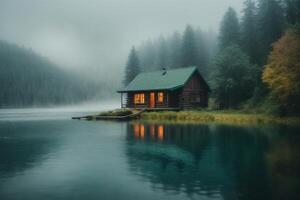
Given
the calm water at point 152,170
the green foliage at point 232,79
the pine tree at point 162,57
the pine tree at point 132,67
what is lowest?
the calm water at point 152,170

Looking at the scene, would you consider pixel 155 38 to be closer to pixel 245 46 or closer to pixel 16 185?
pixel 245 46

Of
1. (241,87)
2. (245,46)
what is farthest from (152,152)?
(245,46)

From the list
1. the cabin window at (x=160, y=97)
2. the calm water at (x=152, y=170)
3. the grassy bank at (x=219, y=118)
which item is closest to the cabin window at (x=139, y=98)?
the cabin window at (x=160, y=97)

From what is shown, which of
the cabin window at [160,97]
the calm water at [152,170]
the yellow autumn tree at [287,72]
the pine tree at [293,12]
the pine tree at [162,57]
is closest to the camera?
the calm water at [152,170]

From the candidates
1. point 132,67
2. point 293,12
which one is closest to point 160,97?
point 293,12

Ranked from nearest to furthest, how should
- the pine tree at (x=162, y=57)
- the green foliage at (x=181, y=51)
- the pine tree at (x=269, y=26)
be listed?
the pine tree at (x=269, y=26), the green foliage at (x=181, y=51), the pine tree at (x=162, y=57)

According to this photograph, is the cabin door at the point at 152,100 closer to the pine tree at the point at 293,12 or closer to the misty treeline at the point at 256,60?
the misty treeline at the point at 256,60

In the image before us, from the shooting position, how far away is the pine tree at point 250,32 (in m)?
63.1

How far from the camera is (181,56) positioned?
78.6 meters

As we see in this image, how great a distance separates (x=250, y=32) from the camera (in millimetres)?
65375

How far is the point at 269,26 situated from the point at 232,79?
12.7m

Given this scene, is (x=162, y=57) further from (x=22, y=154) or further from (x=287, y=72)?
(x=22, y=154)

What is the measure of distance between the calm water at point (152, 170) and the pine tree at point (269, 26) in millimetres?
38528

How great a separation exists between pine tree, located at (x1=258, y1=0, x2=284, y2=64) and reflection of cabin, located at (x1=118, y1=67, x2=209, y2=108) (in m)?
11.7
